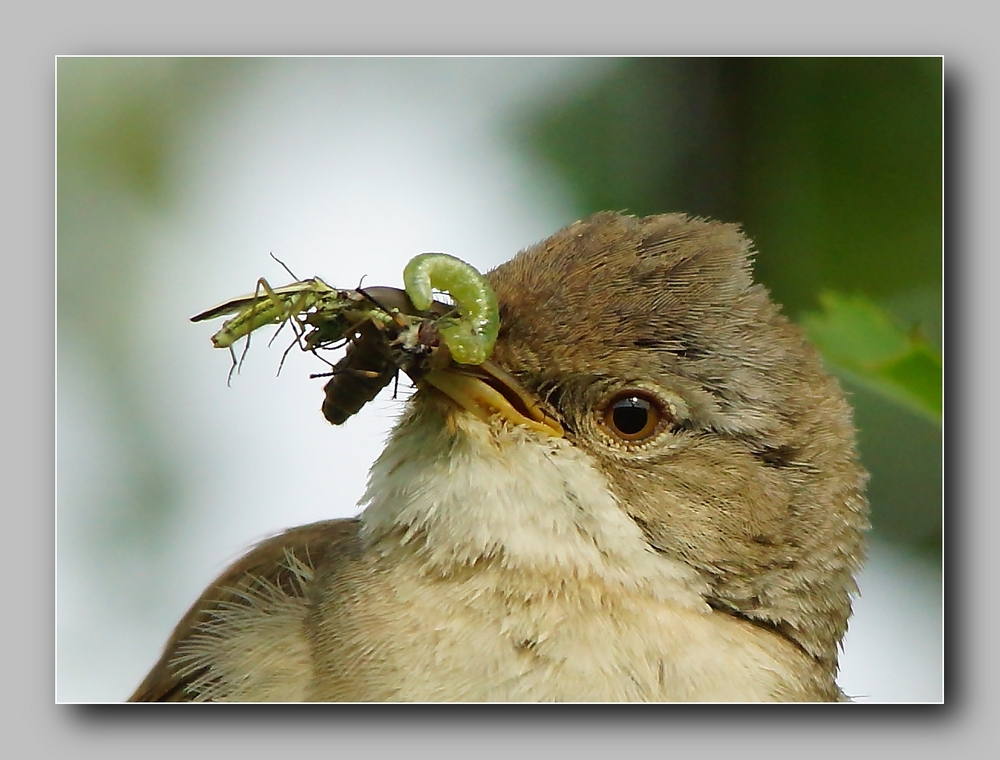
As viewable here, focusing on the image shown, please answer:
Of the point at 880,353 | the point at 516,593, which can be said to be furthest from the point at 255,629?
the point at 880,353

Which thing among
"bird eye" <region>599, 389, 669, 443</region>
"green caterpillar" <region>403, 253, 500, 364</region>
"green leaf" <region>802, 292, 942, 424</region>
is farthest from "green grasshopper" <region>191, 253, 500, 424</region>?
"green leaf" <region>802, 292, 942, 424</region>

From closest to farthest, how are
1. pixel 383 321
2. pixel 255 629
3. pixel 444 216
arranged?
pixel 383 321
pixel 255 629
pixel 444 216

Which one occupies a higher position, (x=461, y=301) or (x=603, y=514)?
(x=461, y=301)

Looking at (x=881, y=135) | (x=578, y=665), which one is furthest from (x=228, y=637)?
(x=881, y=135)

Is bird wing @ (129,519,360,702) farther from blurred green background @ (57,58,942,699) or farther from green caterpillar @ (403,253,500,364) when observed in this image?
green caterpillar @ (403,253,500,364)

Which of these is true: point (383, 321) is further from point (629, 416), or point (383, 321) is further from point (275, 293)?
point (629, 416)
